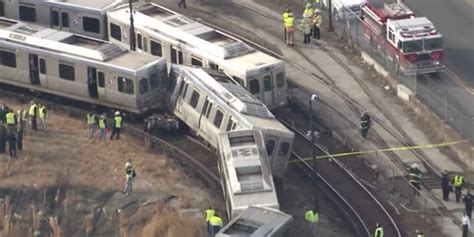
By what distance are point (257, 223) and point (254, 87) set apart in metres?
13.9

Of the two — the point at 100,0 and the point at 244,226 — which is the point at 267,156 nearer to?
the point at 244,226

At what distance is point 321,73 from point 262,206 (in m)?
20.2

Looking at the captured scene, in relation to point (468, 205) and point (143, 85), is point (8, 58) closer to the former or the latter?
point (143, 85)

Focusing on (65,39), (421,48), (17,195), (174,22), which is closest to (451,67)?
(421,48)

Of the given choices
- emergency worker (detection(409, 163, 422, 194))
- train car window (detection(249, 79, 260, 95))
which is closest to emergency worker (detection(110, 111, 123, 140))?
train car window (detection(249, 79, 260, 95))

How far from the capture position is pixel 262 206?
51969mm

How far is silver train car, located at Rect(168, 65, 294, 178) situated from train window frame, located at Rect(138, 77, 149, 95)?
3.90 feet

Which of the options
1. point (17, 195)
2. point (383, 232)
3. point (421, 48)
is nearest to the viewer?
point (383, 232)

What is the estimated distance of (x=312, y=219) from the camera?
2125 inches

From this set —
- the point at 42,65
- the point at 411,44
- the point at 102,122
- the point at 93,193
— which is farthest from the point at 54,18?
the point at 411,44

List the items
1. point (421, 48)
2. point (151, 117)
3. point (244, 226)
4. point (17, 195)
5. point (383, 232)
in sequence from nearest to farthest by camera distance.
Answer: point (244, 226) → point (383, 232) → point (17, 195) → point (151, 117) → point (421, 48)

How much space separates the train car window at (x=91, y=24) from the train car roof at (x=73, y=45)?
11.6 feet

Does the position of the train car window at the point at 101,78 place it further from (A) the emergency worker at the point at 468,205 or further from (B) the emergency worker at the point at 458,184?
(A) the emergency worker at the point at 468,205

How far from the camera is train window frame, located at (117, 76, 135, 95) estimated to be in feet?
206
